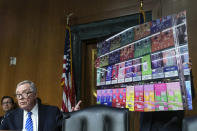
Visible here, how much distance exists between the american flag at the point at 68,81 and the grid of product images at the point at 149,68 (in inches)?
44.7

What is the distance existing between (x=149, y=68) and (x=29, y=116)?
1180mm

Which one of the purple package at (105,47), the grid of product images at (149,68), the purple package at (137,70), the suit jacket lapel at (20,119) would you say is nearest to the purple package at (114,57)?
the grid of product images at (149,68)

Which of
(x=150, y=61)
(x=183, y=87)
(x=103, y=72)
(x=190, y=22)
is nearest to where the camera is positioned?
(x=183, y=87)

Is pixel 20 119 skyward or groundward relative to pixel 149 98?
groundward

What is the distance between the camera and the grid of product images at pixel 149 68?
5.01 ft

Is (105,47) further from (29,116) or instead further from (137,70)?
(29,116)

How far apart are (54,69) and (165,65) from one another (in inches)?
101

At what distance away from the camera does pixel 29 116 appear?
1894 mm

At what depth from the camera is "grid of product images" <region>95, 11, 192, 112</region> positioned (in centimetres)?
153

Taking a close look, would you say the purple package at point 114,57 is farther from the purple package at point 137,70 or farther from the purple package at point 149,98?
the purple package at point 149,98

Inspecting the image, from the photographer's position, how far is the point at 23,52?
414 centimetres

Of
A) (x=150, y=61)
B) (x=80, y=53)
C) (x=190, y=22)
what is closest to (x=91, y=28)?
(x=80, y=53)

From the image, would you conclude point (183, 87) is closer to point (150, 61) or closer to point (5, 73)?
point (150, 61)

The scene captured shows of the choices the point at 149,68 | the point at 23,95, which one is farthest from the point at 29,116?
the point at 149,68
